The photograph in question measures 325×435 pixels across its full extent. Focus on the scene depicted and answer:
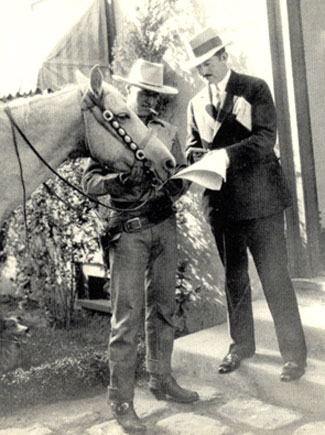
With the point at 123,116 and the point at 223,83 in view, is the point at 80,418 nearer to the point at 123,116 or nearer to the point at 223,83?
the point at 123,116

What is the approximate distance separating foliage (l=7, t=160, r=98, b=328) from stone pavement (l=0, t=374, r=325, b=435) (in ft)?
7.51

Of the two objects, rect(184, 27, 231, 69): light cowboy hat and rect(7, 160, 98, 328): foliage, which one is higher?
rect(184, 27, 231, 69): light cowboy hat

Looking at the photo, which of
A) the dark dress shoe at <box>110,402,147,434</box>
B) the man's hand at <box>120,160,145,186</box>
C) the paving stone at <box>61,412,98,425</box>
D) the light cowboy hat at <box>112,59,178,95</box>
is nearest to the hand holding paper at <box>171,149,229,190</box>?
the man's hand at <box>120,160,145,186</box>

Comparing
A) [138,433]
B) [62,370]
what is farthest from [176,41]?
[138,433]

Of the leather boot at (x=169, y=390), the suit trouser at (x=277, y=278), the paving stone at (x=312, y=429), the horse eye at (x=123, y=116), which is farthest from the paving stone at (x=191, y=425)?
the horse eye at (x=123, y=116)

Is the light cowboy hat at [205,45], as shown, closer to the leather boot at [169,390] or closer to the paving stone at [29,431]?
the leather boot at [169,390]

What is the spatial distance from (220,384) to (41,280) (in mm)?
3246

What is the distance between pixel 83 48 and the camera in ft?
23.2

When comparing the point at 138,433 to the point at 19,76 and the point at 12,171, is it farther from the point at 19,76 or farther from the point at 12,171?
the point at 19,76

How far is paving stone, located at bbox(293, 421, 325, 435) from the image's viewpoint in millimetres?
3693

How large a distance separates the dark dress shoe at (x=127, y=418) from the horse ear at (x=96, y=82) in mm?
2026

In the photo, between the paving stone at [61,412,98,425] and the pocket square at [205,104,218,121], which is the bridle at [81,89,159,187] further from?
the paving stone at [61,412,98,425]

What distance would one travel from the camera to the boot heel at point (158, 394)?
4293mm

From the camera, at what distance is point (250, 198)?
13.6 feet
